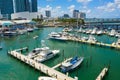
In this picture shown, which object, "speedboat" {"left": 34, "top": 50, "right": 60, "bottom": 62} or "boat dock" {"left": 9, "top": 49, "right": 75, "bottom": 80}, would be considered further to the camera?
"speedboat" {"left": 34, "top": 50, "right": 60, "bottom": 62}

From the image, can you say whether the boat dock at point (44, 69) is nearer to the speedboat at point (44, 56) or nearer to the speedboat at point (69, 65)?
the speedboat at point (44, 56)

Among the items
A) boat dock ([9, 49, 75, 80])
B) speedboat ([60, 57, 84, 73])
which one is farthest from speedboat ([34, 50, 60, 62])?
speedboat ([60, 57, 84, 73])

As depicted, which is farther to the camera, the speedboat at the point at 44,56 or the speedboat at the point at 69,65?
the speedboat at the point at 44,56

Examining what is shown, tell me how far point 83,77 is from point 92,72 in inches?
120

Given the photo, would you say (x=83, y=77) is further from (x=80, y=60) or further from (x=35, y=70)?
(x=35, y=70)

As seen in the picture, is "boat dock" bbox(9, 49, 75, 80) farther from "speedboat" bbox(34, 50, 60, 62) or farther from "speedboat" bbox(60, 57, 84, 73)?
"speedboat" bbox(60, 57, 84, 73)

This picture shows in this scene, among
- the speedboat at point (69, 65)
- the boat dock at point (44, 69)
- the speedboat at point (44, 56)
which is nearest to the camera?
the boat dock at point (44, 69)

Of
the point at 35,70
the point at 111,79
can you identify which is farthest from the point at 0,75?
the point at 111,79

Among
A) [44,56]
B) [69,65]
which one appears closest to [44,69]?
[69,65]

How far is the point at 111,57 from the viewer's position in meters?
47.1

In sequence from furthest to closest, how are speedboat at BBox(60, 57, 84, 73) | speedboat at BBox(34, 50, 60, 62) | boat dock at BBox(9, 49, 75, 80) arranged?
1. speedboat at BBox(34, 50, 60, 62)
2. speedboat at BBox(60, 57, 84, 73)
3. boat dock at BBox(9, 49, 75, 80)

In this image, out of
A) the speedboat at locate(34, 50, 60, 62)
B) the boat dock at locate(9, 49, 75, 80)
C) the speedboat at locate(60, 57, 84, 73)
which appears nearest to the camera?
the boat dock at locate(9, 49, 75, 80)

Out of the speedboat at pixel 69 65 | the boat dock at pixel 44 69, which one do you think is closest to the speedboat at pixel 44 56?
the boat dock at pixel 44 69

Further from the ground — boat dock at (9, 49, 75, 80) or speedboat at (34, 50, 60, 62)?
speedboat at (34, 50, 60, 62)
